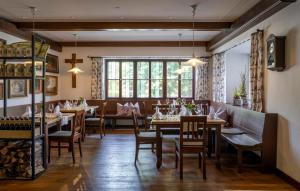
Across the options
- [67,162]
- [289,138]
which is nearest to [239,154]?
[289,138]

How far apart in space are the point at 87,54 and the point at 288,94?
296 inches

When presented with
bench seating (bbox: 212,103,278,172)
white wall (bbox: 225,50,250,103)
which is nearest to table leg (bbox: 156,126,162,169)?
bench seating (bbox: 212,103,278,172)

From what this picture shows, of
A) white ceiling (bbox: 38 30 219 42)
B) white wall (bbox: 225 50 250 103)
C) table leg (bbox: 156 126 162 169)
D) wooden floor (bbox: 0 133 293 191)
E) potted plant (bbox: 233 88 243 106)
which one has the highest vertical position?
white ceiling (bbox: 38 30 219 42)

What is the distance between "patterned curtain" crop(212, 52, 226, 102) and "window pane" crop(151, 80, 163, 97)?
1.99m

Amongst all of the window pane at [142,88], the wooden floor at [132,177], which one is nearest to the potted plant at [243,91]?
the wooden floor at [132,177]

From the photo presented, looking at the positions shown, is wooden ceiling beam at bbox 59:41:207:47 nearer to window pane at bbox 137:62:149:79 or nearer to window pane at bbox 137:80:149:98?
window pane at bbox 137:62:149:79

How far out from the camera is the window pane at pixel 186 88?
11.0m

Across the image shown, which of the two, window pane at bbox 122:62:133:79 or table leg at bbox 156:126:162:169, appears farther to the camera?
window pane at bbox 122:62:133:79

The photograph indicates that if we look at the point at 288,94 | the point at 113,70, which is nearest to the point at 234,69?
the point at 288,94

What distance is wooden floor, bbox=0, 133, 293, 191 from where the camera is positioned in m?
4.41

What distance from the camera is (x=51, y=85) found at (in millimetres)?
10070

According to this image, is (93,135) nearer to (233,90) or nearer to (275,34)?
(233,90)

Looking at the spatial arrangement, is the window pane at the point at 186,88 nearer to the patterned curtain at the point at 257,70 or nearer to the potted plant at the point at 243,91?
the potted plant at the point at 243,91

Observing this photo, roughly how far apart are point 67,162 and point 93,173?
0.96 m
